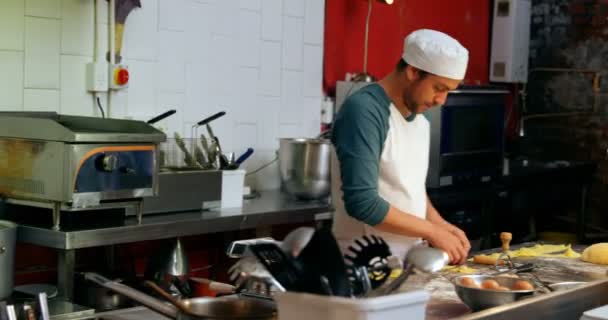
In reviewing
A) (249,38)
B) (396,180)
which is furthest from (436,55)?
(249,38)

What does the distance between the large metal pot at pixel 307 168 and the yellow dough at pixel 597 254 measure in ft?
5.71

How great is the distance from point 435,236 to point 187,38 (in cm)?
221

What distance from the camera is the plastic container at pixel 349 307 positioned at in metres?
1.91

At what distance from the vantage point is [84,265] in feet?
14.2

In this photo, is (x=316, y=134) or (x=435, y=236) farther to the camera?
(x=316, y=134)

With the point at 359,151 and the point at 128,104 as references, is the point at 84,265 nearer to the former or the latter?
the point at 128,104

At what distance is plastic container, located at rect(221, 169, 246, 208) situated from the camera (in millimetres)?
4387

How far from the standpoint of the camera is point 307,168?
4855 millimetres

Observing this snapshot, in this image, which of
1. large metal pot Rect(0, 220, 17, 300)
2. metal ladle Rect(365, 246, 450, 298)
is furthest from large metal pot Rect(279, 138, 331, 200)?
metal ladle Rect(365, 246, 450, 298)

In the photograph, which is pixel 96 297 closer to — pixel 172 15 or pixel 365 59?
pixel 172 15

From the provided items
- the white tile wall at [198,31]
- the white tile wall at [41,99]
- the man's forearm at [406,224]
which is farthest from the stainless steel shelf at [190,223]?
the man's forearm at [406,224]

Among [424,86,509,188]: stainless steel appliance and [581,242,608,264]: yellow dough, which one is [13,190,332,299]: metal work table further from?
[581,242,608,264]: yellow dough

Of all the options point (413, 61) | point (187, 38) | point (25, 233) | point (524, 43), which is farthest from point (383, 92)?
point (524, 43)

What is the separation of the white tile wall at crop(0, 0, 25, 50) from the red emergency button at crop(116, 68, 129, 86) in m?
0.48
